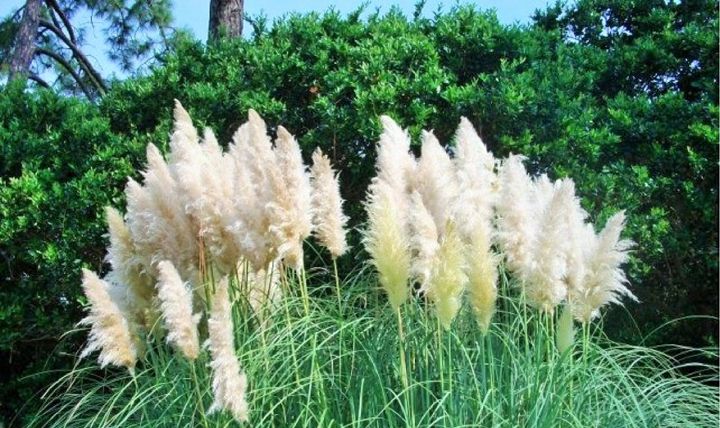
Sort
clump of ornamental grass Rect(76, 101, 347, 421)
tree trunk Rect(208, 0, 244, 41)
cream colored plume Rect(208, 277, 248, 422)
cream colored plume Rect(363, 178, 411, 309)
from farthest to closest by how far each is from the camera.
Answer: tree trunk Rect(208, 0, 244, 41)
clump of ornamental grass Rect(76, 101, 347, 421)
cream colored plume Rect(363, 178, 411, 309)
cream colored plume Rect(208, 277, 248, 422)

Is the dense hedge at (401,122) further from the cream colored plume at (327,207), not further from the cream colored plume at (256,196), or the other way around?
the cream colored plume at (256,196)

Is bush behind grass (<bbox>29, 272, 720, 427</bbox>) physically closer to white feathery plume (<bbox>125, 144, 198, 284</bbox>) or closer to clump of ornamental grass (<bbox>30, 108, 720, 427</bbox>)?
clump of ornamental grass (<bbox>30, 108, 720, 427</bbox>)

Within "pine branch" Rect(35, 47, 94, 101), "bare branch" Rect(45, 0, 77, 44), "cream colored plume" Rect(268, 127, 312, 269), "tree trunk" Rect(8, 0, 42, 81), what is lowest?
"cream colored plume" Rect(268, 127, 312, 269)

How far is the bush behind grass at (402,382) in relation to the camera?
306 centimetres

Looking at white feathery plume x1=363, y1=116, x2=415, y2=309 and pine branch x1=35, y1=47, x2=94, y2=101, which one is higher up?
pine branch x1=35, y1=47, x2=94, y2=101

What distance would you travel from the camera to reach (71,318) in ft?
19.1

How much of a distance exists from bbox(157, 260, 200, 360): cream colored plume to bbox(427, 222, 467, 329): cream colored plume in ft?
2.62

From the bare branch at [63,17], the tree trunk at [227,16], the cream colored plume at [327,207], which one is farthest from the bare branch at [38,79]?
Result: the cream colored plume at [327,207]

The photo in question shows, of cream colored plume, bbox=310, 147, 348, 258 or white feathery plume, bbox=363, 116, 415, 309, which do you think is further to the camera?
cream colored plume, bbox=310, 147, 348, 258

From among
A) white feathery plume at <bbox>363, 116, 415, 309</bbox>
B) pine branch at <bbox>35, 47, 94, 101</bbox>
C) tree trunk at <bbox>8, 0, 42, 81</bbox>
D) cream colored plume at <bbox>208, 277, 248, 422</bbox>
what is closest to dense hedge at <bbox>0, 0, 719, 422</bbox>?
white feathery plume at <bbox>363, 116, 415, 309</bbox>

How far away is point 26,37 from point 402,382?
1153cm

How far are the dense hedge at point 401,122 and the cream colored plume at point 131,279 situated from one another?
1814 mm

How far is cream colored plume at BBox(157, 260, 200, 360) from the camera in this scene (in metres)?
2.74

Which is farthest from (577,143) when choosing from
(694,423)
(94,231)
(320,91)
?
(94,231)
